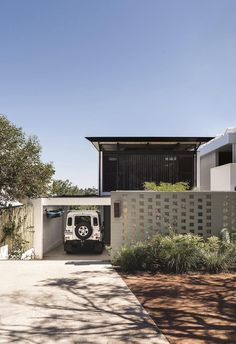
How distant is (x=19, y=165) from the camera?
13852mm

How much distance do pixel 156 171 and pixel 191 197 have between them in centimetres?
1099

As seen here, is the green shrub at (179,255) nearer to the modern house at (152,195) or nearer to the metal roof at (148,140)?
the modern house at (152,195)

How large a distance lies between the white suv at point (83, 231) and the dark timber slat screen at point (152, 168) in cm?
422

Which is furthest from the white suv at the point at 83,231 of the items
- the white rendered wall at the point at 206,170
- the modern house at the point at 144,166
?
the white rendered wall at the point at 206,170

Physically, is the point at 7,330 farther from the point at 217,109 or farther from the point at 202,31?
the point at 217,109

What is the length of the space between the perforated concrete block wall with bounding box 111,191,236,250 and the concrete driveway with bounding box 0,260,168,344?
2.00m

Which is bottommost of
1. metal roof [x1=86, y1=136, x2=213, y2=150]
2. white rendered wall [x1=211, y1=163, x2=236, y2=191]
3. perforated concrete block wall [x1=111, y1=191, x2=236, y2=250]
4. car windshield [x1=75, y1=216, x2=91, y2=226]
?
car windshield [x1=75, y1=216, x2=91, y2=226]

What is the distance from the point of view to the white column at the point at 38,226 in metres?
17.8

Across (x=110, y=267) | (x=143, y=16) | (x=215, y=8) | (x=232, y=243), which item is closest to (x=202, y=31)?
(x=215, y=8)

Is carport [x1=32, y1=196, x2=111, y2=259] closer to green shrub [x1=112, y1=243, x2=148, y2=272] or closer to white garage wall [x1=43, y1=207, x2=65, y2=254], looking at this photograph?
white garage wall [x1=43, y1=207, x2=65, y2=254]

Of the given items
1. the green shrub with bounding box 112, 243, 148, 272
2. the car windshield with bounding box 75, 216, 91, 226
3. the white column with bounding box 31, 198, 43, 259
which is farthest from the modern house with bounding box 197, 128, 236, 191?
the green shrub with bounding box 112, 243, 148, 272

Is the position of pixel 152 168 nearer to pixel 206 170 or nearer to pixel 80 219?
pixel 80 219

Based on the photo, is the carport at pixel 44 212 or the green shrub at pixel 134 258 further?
the carport at pixel 44 212

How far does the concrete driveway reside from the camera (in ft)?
16.4
